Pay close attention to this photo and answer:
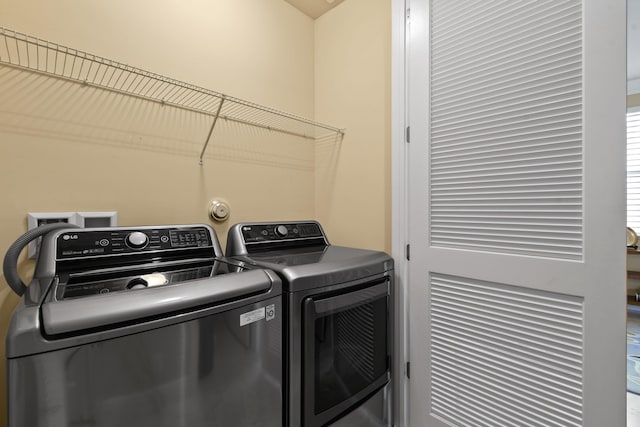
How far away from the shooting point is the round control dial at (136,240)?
1096 millimetres

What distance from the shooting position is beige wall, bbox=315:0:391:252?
1.62 meters

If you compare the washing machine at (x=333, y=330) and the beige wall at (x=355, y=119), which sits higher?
the beige wall at (x=355, y=119)

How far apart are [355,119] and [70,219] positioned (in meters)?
1.51

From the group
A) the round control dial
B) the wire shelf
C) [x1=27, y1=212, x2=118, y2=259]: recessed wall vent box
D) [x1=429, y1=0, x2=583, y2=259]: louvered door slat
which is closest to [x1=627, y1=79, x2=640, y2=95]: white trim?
[x1=429, y1=0, x2=583, y2=259]: louvered door slat

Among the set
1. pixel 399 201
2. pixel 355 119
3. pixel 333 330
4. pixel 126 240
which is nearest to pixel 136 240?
pixel 126 240

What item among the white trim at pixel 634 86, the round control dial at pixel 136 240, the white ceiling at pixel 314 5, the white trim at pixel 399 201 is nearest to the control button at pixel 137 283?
the round control dial at pixel 136 240

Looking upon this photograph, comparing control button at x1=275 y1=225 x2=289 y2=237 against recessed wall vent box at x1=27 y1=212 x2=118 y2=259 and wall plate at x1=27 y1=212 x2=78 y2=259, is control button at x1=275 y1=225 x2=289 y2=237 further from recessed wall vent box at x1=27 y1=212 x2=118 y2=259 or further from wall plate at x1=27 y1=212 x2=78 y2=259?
wall plate at x1=27 y1=212 x2=78 y2=259


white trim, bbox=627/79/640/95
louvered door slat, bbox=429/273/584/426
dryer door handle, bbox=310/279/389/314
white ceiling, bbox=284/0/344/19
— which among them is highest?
white ceiling, bbox=284/0/344/19

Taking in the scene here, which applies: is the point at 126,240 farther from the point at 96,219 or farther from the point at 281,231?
the point at 281,231

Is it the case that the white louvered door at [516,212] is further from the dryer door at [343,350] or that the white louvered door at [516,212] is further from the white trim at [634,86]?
the white trim at [634,86]

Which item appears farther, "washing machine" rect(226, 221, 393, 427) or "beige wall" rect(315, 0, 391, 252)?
"beige wall" rect(315, 0, 391, 252)

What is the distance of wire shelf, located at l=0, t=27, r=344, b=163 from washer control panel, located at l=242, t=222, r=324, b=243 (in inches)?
19.7

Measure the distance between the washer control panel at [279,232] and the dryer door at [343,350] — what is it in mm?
552

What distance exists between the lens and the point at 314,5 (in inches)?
74.7
